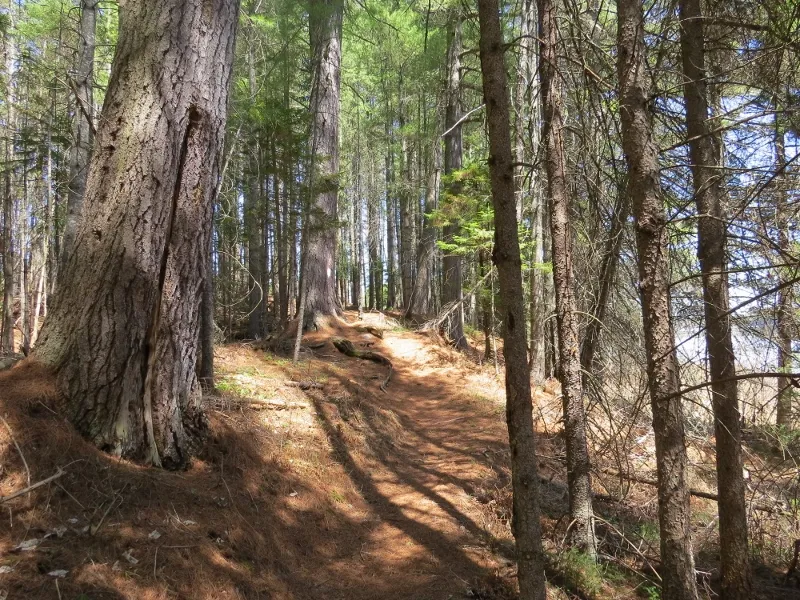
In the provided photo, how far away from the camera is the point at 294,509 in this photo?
16.0 feet

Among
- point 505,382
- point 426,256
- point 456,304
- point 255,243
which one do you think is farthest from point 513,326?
point 426,256

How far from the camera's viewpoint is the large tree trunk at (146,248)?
12.1 feet

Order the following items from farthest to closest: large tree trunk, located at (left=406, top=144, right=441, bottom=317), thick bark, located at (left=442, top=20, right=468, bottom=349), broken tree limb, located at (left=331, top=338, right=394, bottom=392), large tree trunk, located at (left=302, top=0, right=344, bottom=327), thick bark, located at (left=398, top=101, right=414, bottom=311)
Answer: thick bark, located at (left=398, top=101, right=414, bottom=311), large tree trunk, located at (left=406, top=144, right=441, bottom=317), thick bark, located at (left=442, top=20, right=468, bottom=349), large tree trunk, located at (left=302, top=0, right=344, bottom=327), broken tree limb, located at (left=331, top=338, right=394, bottom=392)

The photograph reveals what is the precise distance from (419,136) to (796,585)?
58.2 ft

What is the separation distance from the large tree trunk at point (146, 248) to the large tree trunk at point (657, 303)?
3.73m

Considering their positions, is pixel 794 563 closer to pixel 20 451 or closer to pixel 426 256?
pixel 20 451

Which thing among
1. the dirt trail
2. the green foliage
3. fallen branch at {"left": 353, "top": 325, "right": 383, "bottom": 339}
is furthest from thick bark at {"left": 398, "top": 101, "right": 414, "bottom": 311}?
the green foliage

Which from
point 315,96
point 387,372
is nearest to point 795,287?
point 387,372

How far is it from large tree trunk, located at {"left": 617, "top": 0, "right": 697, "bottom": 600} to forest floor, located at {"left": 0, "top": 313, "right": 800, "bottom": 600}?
2.10 feet

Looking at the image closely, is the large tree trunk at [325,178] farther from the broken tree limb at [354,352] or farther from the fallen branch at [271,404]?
the fallen branch at [271,404]

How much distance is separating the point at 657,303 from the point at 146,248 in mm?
4258

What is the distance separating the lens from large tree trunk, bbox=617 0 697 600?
12.1 ft

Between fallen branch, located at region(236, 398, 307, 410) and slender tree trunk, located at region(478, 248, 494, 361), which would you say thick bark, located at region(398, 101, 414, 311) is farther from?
fallen branch, located at region(236, 398, 307, 410)

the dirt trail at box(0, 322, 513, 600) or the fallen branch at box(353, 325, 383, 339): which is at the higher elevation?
the fallen branch at box(353, 325, 383, 339)
